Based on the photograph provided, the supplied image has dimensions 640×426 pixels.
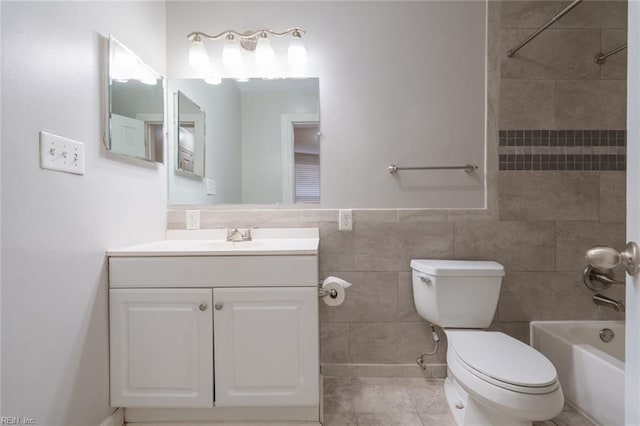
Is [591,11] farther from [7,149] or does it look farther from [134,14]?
[7,149]

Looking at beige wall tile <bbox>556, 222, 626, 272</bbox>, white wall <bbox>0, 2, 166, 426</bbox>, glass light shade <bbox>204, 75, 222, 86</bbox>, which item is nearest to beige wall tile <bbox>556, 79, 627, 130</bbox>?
beige wall tile <bbox>556, 222, 626, 272</bbox>

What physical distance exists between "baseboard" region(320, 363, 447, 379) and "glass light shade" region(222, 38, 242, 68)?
1877mm

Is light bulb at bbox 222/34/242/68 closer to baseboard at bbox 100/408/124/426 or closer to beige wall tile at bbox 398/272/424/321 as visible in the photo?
beige wall tile at bbox 398/272/424/321

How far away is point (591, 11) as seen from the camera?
1.88 meters

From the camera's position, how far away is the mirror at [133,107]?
4.62ft

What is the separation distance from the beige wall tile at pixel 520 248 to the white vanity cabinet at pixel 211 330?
3.59 feet

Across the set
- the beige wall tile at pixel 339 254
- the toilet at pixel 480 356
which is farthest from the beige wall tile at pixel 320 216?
the toilet at pixel 480 356

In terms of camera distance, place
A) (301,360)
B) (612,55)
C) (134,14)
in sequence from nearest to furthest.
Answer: (301,360), (134,14), (612,55)

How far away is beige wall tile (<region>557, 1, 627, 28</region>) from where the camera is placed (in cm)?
187

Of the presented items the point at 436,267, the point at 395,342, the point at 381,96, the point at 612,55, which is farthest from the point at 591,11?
the point at 395,342

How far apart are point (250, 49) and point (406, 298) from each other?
1763 millimetres

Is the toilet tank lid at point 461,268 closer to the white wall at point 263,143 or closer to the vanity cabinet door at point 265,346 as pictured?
the vanity cabinet door at point 265,346

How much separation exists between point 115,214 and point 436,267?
1.57m

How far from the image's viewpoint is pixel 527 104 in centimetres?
188
